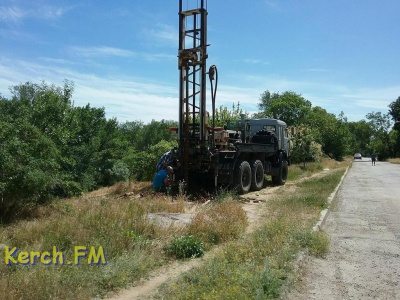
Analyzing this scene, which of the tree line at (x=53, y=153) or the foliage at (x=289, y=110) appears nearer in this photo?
the tree line at (x=53, y=153)

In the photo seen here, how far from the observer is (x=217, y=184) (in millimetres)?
13914

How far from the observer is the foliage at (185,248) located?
6.04m

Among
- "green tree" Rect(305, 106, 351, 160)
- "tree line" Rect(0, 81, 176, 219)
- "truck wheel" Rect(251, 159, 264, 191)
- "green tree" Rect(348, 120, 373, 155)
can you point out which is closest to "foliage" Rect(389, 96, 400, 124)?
"green tree" Rect(305, 106, 351, 160)

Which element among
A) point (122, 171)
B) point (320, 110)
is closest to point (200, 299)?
point (122, 171)

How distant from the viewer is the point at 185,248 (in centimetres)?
609

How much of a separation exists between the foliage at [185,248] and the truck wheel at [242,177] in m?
7.43

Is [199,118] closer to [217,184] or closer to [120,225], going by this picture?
[217,184]

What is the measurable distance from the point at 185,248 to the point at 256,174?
10194 mm

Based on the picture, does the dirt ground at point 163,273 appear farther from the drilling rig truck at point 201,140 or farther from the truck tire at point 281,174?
the truck tire at point 281,174

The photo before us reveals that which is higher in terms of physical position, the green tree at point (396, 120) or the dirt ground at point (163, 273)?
the green tree at point (396, 120)

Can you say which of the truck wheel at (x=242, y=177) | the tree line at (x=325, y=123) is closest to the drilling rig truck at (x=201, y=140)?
the truck wheel at (x=242, y=177)

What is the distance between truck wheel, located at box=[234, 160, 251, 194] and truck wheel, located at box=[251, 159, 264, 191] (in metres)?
0.71

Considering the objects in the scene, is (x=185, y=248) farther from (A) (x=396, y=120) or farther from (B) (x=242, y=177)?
(A) (x=396, y=120)

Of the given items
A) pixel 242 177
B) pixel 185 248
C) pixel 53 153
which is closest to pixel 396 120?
pixel 242 177
